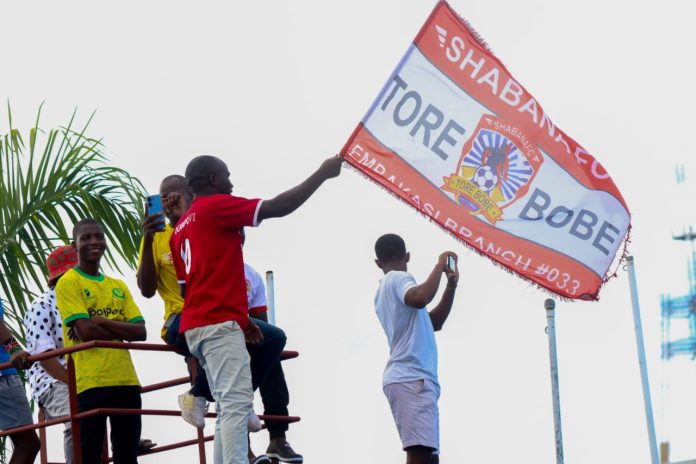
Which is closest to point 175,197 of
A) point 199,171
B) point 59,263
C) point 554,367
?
point 199,171

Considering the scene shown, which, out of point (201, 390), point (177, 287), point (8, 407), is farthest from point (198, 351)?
point (8, 407)

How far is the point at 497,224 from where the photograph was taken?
1176 cm

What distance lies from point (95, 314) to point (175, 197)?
931mm

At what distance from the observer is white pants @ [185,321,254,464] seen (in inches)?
322

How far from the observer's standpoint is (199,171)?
863 centimetres

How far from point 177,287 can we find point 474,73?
3892 mm

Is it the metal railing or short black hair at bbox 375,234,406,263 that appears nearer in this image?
the metal railing

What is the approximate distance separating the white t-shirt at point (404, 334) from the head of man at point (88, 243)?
1.94 meters

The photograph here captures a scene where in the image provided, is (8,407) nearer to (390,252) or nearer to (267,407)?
(267,407)

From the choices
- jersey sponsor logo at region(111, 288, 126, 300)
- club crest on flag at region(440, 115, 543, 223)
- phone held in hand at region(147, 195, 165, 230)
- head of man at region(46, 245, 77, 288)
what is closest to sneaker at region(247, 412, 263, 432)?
phone held in hand at region(147, 195, 165, 230)

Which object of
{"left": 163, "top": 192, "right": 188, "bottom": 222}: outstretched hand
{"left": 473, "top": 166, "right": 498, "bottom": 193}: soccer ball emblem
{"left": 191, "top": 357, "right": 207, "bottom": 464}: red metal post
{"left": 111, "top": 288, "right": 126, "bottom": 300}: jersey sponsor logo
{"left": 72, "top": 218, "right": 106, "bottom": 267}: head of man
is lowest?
{"left": 191, "top": 357, "right": 207, "bottom": 464}: red metal post

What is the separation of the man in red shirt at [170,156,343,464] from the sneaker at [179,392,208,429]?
442mm

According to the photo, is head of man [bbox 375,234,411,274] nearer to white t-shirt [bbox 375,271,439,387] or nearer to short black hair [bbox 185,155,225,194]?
white t-shirt [bbox 375,271,439,387]

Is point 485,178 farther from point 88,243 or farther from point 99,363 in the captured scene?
point 99,363
